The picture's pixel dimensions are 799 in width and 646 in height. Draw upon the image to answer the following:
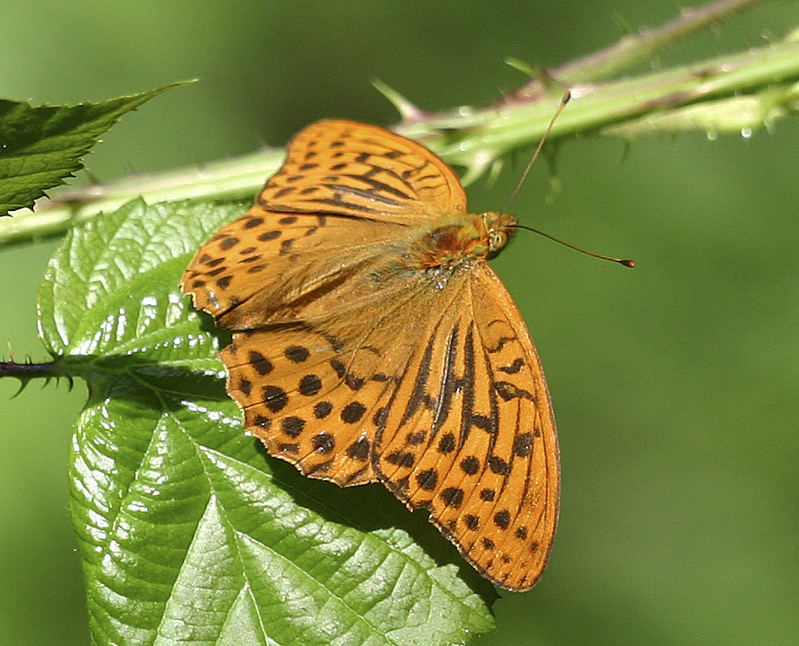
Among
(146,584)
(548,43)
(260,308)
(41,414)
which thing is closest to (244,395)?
(260,308)

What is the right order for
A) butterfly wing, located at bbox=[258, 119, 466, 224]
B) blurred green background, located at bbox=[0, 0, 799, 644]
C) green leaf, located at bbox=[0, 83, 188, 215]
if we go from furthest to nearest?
blurred green background, located at bbox=[0, 0, 799, 644] → butterfly wing, located at bbox=[258, 119, 466, 224] → green leaf, located at bbox=[0, 83, 188, 215]

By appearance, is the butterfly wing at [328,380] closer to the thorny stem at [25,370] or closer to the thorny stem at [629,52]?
the thorny stem at [25,370]

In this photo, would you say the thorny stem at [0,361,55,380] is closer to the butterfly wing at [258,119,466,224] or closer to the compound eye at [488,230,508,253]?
the butterfly wing at [258,119,466,224]

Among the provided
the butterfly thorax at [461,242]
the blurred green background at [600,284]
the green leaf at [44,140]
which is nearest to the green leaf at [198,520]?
the green leaf at [44,140]

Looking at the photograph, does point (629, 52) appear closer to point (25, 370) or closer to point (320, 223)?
point (320, 223)

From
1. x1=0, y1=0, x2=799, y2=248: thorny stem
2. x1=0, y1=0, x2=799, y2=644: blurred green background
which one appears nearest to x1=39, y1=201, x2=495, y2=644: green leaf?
x1=0, y1=0, x2=799, y2=248: thorny stem

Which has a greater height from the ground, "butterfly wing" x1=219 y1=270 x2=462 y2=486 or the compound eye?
the compound eye
